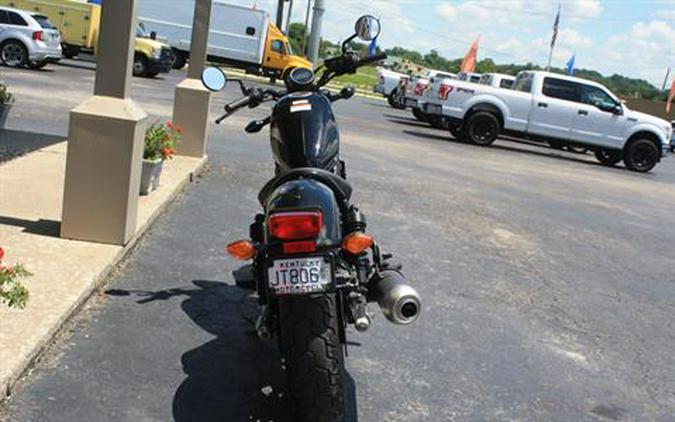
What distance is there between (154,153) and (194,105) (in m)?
2.34

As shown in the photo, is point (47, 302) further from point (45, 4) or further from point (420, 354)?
point (45, 4)

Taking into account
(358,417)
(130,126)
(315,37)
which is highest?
(315,37)

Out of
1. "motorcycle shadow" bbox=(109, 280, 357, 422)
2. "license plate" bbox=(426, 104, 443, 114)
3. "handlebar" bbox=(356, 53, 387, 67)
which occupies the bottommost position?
"motorcycle shadow" bbox=(109, 280, 357, 422)

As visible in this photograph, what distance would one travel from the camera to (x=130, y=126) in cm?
536

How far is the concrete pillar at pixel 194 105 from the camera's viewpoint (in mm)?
9633

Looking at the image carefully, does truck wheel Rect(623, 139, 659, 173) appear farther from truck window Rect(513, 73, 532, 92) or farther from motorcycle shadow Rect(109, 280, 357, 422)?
motorcycle shadow Rect(109, 280, 357, 422)

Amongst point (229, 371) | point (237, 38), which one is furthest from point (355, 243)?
point (237, 38)

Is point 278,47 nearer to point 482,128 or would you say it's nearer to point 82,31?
point 82,31

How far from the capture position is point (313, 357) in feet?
10.6

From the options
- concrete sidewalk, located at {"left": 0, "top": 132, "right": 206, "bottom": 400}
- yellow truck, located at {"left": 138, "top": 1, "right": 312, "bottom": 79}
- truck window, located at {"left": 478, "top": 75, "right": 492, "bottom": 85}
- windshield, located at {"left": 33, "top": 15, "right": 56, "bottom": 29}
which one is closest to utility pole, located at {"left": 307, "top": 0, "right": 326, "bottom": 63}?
yellow truck, located at {"left": 138, "top": 1, "right": 312, "bottom": 79}

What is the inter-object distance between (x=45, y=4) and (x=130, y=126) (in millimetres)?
24642

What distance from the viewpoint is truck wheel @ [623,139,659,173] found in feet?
66.7

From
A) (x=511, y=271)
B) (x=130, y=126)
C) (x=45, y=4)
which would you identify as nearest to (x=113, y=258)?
(x=130, y=126)

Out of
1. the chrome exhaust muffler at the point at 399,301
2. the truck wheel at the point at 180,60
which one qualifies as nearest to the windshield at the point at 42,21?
the truck wheel at the point at 180,60
